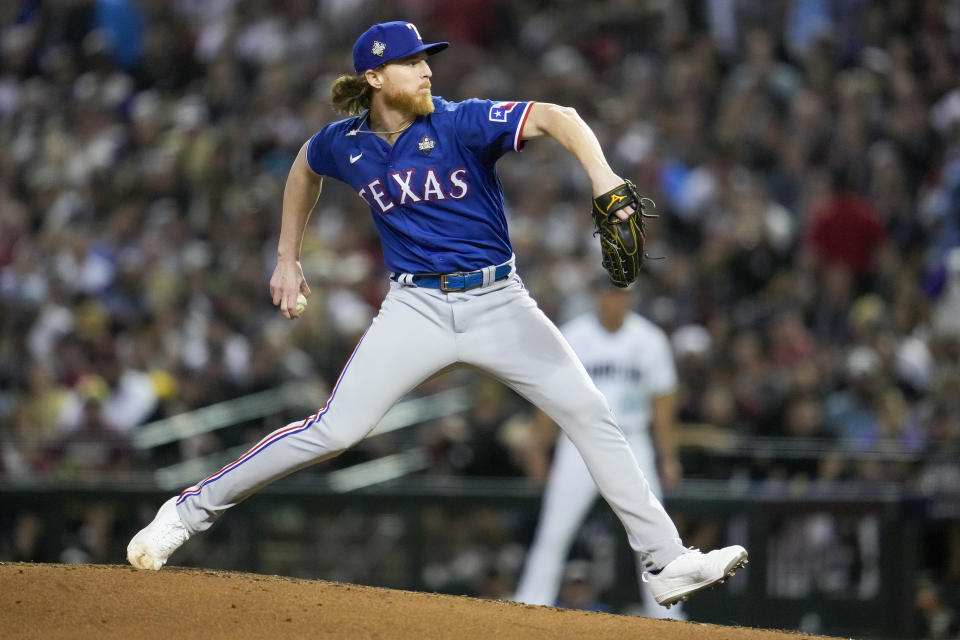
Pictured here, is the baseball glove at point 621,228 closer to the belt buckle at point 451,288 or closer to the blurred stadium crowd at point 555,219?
the belt buckle at point 451,288

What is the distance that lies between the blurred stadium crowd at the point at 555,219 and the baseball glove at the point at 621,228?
192 inches

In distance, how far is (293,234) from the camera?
5484mm

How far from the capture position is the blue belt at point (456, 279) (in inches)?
198

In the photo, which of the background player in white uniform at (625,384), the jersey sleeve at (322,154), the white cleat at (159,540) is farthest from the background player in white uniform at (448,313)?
the background player in white uniform at (625,384)

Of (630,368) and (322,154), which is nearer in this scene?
(322,154)

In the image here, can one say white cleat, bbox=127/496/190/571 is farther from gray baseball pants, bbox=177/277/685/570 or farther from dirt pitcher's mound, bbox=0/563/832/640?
gray baseball pants, bbox=177/277/685/570

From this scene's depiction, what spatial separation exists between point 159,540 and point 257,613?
577 millimetres

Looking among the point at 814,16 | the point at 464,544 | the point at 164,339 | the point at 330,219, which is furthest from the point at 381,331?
the point at 814,16

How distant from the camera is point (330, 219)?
486 inches

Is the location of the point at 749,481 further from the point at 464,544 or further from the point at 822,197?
the point at 822,197

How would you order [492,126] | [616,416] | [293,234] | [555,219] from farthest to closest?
1. [555,219]
2. [616,416]
3. [293,234]
4. [492,126]

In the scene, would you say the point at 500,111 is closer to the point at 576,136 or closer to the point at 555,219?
the point at 576,136

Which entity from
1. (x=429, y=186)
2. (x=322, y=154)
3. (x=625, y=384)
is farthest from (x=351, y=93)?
(x=625, y=384)

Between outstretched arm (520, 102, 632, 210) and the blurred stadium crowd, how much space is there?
16.0 feet
